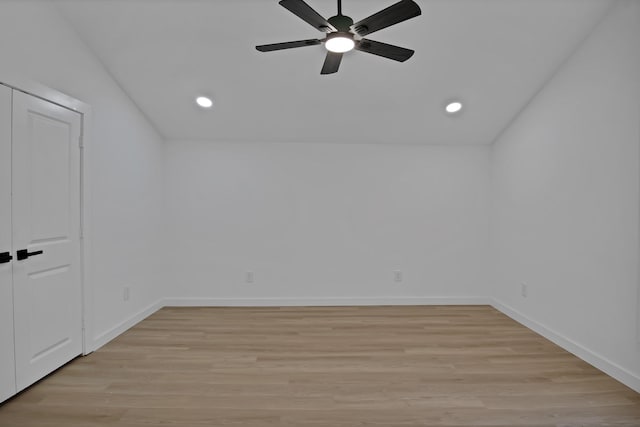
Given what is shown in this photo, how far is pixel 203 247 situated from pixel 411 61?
317cm

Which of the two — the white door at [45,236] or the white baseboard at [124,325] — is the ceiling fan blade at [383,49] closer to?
the white door at [45,236]

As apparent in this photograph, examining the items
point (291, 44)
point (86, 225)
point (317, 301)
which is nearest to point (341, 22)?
point (291, 44)

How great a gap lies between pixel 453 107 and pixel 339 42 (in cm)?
214

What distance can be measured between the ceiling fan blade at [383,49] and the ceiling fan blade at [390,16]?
0.13 metres

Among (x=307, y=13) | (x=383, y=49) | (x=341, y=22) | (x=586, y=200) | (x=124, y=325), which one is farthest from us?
(x=124, y=325)

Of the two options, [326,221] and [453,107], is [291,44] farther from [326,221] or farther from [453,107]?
[326,221]

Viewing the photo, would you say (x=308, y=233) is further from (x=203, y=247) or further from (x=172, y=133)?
(x=172, y=133)

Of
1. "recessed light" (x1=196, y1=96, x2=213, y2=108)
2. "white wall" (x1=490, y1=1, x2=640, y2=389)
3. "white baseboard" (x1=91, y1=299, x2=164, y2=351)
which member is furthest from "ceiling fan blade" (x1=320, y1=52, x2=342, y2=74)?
"white baseboard" (x1=91, y1=299, x2=164, y2=351)

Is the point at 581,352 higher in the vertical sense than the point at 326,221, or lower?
lower

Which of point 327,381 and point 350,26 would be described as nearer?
point 350,26

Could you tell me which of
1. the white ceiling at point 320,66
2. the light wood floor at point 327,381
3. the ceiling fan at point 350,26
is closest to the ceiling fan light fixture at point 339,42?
the ceiling fan at point 350,26

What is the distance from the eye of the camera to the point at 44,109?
2518 mm

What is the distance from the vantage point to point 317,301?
4465mm

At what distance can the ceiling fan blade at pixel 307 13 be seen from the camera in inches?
73.7
